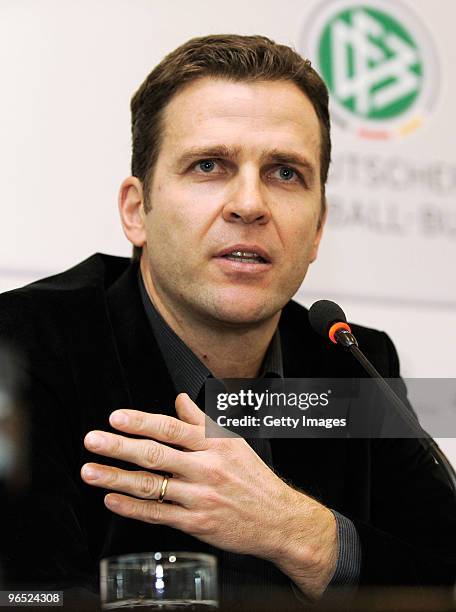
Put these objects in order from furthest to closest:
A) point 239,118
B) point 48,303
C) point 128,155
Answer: point 128,155 < point 239,118 < point 48,303

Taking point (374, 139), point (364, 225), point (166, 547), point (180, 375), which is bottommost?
point (166, 547)

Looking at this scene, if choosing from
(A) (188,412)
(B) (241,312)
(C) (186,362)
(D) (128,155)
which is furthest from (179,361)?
(D) (128,155)

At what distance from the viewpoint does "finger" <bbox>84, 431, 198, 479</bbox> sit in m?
1.41

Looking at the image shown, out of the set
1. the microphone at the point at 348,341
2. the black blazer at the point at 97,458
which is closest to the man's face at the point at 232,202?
the black blazer at the point at 97,458

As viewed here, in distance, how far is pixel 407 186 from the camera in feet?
8.94

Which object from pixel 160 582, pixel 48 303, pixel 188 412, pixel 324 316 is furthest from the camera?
pixel 48 303

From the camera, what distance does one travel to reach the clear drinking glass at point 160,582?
1151 mm

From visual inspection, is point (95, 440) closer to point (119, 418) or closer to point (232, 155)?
point (119, 418)

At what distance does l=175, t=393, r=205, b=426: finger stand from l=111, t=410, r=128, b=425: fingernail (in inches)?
6.1

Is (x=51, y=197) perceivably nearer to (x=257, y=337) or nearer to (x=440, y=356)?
(x=257, y=337)

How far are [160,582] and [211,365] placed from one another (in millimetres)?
922

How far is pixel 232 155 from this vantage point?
1.92m

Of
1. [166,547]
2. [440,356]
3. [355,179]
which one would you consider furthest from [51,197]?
[440,356]

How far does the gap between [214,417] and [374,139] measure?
1125mm
